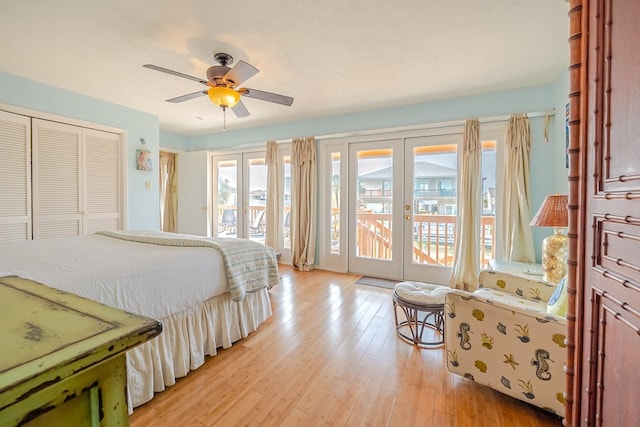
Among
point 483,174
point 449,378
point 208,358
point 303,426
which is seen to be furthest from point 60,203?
point 483,174

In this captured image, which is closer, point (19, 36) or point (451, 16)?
point (451, 16)

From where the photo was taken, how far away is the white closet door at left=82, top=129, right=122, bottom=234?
3.55 metres

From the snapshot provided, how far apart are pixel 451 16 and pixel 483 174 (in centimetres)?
190

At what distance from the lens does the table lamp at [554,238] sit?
206 centimetres

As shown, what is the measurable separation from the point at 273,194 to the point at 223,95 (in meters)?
2.35

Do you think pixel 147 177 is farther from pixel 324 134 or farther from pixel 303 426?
pixel 303 426

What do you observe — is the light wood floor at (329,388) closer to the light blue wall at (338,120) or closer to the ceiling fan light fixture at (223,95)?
the ceiling fan light fixture at (223,95)

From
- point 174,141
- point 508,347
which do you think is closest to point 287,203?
point 174,141

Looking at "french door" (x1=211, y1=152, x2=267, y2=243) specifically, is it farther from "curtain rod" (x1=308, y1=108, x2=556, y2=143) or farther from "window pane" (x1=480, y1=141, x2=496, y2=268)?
"window pane" (x1=480, y1=141, x2=496, y2=268)

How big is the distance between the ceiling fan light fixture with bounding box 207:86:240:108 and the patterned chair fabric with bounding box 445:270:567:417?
2.15 meters

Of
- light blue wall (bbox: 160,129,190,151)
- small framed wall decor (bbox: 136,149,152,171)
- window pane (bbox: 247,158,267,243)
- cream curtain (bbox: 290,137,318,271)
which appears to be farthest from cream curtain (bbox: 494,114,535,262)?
light blue wall (bbox: 160,129,190,151)

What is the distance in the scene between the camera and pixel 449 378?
5.60 feet

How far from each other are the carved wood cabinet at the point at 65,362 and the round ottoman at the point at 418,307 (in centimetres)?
189

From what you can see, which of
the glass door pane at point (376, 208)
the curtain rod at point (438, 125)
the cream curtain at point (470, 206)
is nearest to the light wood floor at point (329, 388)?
the cream curtain at point (470, 206)
